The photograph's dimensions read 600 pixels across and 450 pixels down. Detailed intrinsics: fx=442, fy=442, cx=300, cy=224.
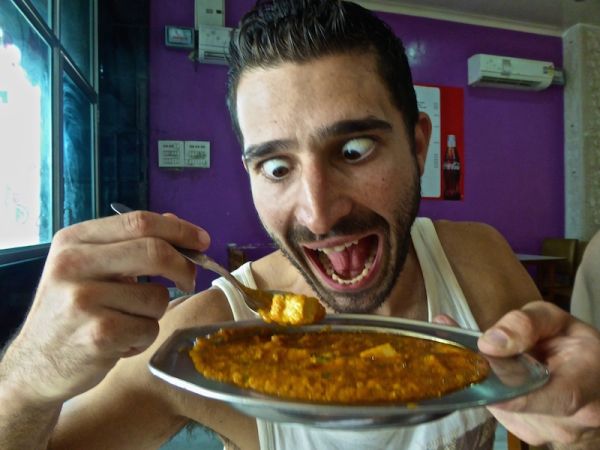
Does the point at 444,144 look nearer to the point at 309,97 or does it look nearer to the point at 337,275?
the point at 337,275

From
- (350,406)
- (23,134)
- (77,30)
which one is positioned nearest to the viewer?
(350,406)

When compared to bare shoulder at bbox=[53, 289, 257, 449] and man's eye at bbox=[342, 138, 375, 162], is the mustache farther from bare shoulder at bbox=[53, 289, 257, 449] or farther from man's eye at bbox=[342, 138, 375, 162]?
bare shoulder at bbox=[53, 289, 257, 449]

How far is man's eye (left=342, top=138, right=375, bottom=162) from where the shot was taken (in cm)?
121

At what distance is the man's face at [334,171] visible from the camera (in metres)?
1.17

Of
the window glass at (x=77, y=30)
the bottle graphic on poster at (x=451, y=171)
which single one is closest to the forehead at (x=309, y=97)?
the window glass at (x=77, y=30)

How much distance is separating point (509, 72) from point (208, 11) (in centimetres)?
336

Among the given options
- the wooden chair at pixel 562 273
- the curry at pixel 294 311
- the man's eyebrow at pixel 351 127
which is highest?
the man's eyebrow at pixel 351 127

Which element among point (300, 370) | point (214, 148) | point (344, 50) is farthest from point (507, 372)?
point (214, 148)

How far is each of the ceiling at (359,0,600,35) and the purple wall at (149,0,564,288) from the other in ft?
0.32

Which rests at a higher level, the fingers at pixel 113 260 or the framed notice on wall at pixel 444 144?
the framed notice on wall at pixel 444 144

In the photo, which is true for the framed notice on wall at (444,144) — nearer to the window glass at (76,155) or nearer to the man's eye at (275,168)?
the window glass at (76,155)

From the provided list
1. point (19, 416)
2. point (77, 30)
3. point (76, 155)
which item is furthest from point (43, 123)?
point (19, 416)

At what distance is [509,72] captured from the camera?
197 inches

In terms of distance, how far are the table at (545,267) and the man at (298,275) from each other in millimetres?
3235
